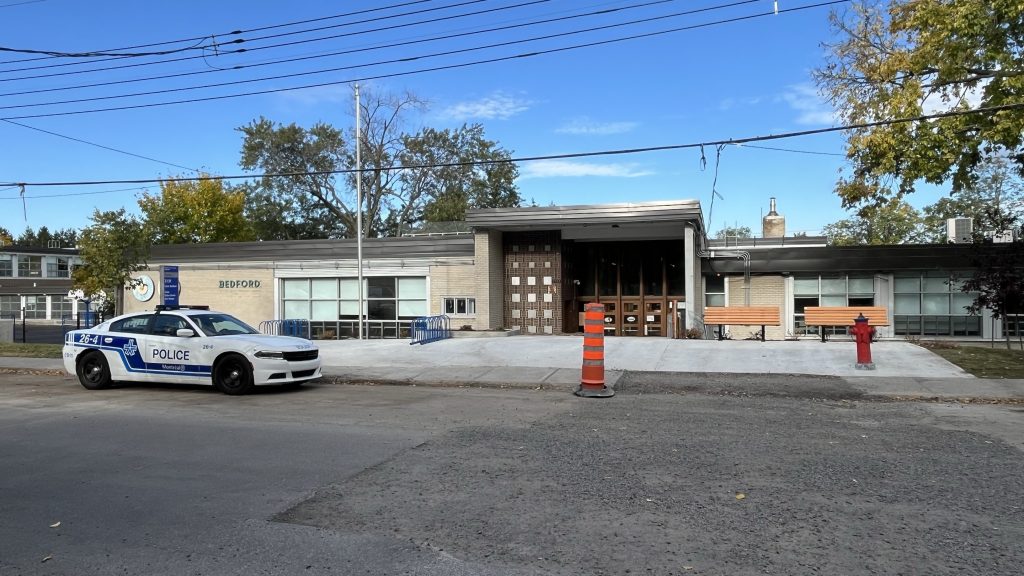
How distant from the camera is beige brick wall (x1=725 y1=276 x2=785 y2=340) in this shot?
25141mm

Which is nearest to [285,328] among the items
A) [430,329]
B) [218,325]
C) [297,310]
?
[297,310]

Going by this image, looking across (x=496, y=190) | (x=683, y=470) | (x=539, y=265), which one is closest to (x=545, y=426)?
(x=683, y=470)

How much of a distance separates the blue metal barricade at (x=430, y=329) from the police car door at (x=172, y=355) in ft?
28.3

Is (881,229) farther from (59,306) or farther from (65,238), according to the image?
(65,238)

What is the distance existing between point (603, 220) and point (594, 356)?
12073mm

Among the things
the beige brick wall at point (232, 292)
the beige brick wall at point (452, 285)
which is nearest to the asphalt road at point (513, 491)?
the beige brick wall at point (452, 285)

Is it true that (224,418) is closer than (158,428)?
No

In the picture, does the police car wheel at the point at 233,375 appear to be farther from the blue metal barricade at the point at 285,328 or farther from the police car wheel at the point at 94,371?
the blue metal barricade at the point at 285,328

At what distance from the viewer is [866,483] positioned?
20.1 feet

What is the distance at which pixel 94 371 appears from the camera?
43.0ft

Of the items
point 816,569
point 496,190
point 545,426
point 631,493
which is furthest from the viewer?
point 496,190

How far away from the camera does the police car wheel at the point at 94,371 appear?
42.8 ft

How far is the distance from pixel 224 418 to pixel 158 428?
0.90 m

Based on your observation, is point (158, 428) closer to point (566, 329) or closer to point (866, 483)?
point (866, 483)
